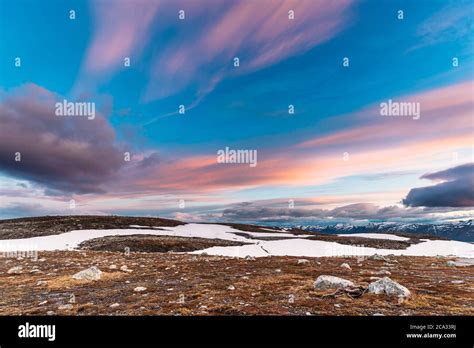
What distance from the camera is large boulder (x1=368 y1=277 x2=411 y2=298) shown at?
33.7 ft

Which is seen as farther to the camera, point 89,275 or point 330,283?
point 89,275

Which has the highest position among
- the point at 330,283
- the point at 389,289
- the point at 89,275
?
the point at 389,289

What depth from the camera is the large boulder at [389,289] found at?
33.7 ft

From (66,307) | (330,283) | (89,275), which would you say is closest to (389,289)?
(330,283)

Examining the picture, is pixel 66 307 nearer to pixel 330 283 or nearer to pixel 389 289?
pixel 330 283

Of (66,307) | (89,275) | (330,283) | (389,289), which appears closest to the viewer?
(66,307)

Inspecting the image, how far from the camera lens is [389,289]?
1050cm

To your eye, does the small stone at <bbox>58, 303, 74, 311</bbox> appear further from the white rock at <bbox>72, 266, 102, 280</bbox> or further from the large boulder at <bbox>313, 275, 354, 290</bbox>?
the large boulder at <bbox>313, 275, 354, 290</bbox>

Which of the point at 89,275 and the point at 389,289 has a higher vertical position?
the point at 389,289

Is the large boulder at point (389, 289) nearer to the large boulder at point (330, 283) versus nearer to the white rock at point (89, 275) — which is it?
the large boulder at point (330, 283)

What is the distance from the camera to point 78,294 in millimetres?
12305
